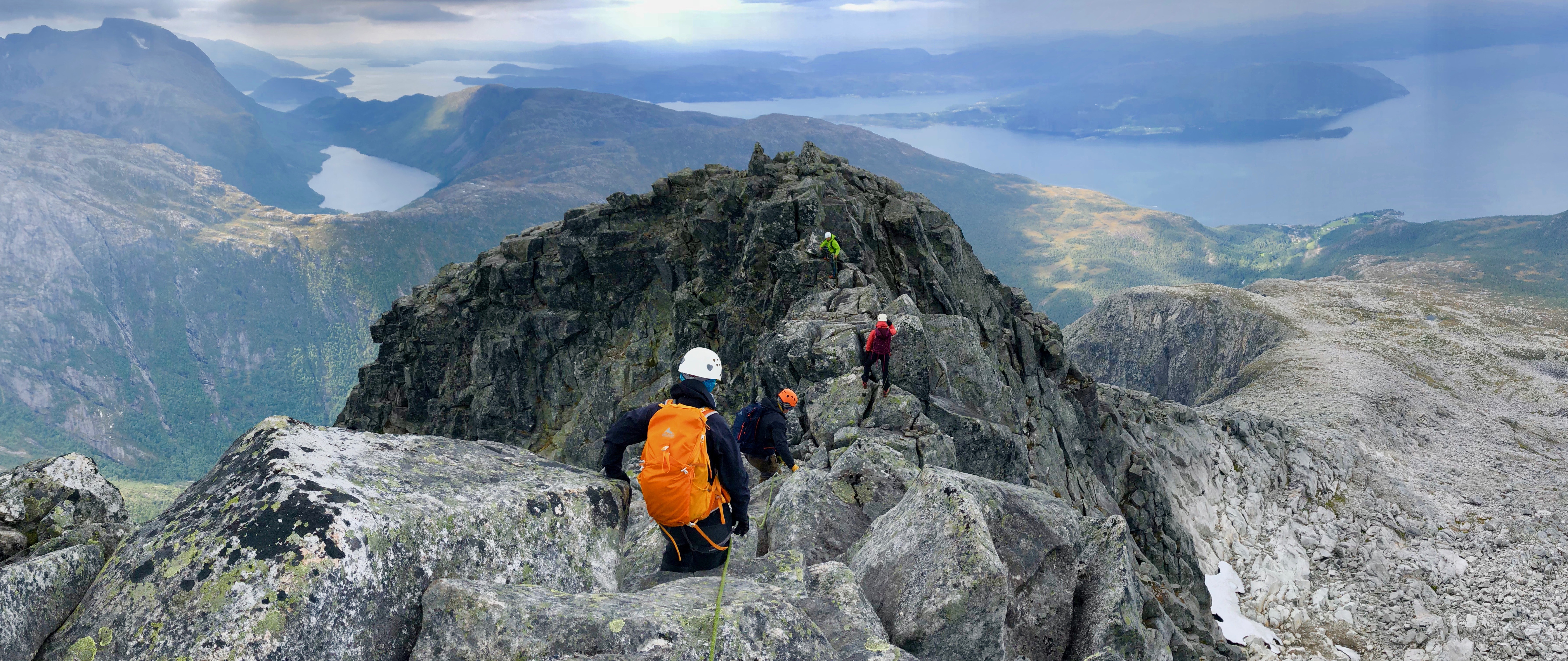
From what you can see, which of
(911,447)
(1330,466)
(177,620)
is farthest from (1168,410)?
(177,620)

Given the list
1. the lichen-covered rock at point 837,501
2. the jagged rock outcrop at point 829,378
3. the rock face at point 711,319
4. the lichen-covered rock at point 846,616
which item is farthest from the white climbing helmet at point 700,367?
the rock face at point 711,319

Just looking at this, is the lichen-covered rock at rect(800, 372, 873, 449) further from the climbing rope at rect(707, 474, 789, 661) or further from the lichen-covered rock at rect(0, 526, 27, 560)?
the lichen-covered rock at rect(0, 526, 27, 560)

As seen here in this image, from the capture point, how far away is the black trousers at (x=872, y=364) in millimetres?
26000

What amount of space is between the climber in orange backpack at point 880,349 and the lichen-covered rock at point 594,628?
16.4 meters

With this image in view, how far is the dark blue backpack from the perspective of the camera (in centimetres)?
1938

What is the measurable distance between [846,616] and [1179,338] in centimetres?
15424

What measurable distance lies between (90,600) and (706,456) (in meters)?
7.53

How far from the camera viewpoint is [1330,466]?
6000 centimetres

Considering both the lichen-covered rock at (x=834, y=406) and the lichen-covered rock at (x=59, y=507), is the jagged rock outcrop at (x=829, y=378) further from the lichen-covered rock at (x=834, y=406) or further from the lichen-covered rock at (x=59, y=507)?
the lichen-covered rock at (x=59, y=507)

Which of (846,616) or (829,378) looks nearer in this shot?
(846,616)

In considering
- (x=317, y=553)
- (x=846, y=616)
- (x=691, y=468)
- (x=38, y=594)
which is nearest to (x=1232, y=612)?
(x=846, y=616)

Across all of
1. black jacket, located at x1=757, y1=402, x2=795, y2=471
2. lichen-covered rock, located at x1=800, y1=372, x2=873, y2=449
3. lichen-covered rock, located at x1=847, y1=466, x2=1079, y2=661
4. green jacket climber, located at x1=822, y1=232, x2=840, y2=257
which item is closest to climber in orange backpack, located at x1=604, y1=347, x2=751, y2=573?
lichen-covered rock, located at x1=847, y1=466, x2=1079, y2=661

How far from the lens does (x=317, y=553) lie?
8.55 meters

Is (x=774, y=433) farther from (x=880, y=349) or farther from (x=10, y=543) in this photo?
(x=10, y=543)
